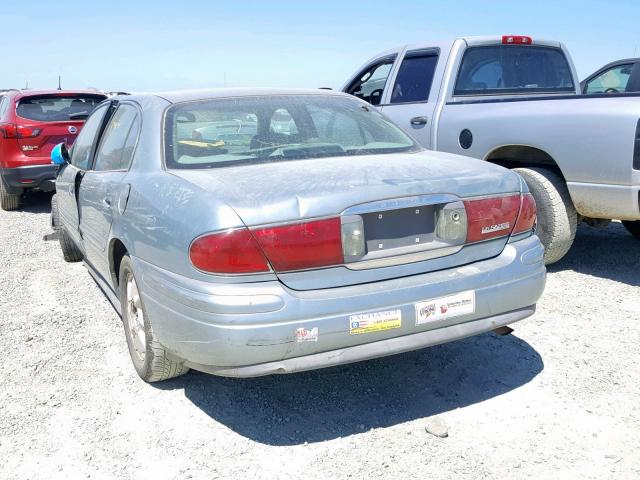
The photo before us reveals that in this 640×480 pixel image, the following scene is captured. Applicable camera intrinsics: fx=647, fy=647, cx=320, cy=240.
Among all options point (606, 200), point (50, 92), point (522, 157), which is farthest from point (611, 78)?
point (50, 92)

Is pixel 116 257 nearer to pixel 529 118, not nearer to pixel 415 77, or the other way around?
pixel 529 118

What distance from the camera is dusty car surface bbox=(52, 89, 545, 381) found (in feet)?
8.82

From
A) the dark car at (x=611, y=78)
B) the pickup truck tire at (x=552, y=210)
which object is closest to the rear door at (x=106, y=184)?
the pickup truck tire at (x=552, y=210)

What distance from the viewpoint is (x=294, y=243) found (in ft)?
8.86

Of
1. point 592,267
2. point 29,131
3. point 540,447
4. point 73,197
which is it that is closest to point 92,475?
point 540,447

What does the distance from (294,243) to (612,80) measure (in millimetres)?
→ 7527

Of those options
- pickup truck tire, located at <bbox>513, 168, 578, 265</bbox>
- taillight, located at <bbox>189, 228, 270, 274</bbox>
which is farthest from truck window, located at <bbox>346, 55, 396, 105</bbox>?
taillight, located at <bbox>189, 228, 270, 274</bbox>

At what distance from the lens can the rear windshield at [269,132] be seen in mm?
3396

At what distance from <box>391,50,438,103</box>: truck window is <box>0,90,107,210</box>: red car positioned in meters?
4.66

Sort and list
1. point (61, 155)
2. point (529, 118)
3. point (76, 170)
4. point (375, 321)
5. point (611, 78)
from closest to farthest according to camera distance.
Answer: point (375, 321) < point (76, 170) < point (529, 118) < point (61, 155) < point (611, 78)

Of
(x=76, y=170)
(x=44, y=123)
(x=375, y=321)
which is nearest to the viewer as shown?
(x=375, y=321)

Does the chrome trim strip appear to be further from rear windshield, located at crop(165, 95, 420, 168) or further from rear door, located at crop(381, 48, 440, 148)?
rear door, located at crop(381, 48, 440, 148)

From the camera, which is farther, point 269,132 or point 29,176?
point 29,176

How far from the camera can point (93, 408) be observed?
3363 millimetres
